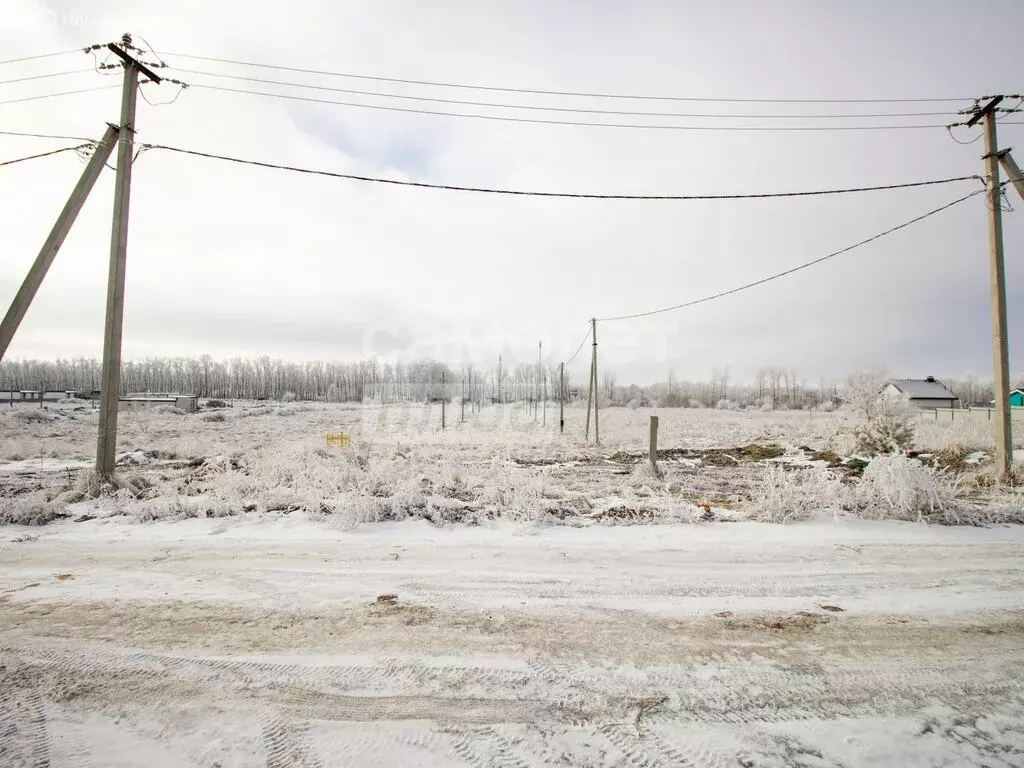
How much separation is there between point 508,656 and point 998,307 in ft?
43.3

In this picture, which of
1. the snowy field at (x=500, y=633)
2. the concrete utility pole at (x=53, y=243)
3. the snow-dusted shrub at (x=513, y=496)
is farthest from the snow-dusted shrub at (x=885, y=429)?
the concrete utility pole at (x=53, y=243)

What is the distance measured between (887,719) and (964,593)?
2.90 metres

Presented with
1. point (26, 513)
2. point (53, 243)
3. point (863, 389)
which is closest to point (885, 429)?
point (863, 389)

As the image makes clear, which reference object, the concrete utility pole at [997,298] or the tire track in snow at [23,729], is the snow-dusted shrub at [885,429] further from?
the tire track in snow at [23,729]

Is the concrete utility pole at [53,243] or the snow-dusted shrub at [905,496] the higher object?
the concrete utility pole at [53,243]

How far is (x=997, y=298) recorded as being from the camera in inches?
388

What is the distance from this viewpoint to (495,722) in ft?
8.29

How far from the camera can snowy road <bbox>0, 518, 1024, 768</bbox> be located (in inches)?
94.5

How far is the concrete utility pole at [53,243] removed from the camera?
7004 mm

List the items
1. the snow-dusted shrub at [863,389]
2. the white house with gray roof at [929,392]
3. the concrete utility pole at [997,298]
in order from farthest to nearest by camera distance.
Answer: the white house with gray roof at [929,392]
the snow-dusted shrub at [863,389]
the concrete utility pole at [997,298]

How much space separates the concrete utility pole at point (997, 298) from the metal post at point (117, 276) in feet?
57.3

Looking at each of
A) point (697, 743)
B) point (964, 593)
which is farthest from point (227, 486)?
point (964, 593)

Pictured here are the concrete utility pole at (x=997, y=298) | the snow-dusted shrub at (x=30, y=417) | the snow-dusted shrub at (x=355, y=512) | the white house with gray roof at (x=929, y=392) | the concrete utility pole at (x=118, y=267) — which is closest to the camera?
the snow-dusted shrub at (x=355, y=512)

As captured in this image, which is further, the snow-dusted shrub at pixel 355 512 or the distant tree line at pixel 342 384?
the distant tree line at pixel 342 384
